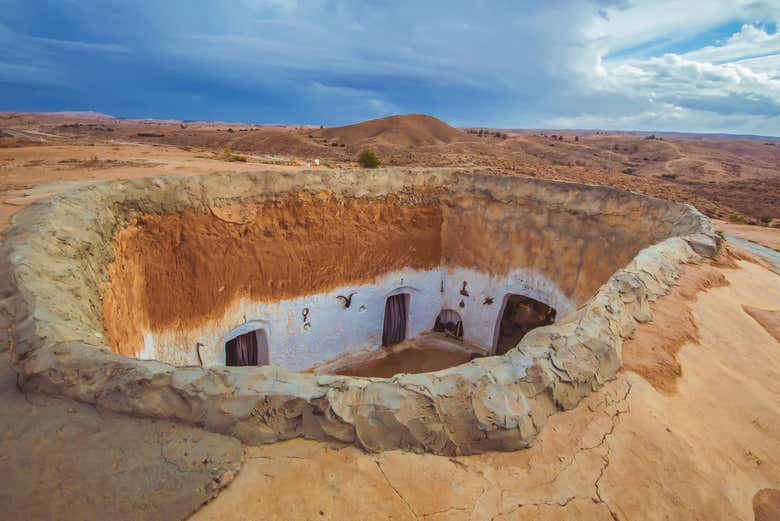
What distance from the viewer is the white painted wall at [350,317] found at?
A: 8.51 m

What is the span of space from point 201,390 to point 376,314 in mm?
8742

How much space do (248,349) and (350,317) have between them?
2.82 m

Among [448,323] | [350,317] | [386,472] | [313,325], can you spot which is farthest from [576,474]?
[448,323]

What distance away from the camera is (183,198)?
26.6 ft

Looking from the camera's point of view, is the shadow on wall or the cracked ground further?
the shadow on wall

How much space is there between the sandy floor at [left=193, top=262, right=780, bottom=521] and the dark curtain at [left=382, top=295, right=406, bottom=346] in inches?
343

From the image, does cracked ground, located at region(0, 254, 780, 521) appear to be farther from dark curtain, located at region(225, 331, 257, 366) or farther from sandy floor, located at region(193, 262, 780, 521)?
dark curtain, located at region(225, 331, 257, 366)

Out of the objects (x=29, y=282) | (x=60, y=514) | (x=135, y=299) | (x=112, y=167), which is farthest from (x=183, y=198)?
(x=112, y=167)

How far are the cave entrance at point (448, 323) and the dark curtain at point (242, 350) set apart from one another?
233 inches

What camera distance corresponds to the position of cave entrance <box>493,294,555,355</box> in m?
12.9

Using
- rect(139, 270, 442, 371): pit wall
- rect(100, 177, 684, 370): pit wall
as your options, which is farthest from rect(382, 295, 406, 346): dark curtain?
rect(100, 177, 684, 370): pit wall

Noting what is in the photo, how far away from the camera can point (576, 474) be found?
→ 303 cm

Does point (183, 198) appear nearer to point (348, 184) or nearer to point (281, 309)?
point (281, 309)

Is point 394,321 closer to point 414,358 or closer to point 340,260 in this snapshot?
point 414,358
